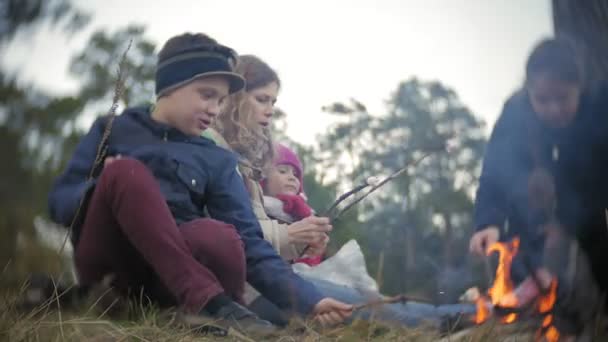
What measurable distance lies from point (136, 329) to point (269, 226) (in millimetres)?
356

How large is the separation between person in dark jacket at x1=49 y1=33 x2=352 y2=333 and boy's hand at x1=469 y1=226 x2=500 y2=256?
32 centimetres

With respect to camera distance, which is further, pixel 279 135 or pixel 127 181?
pixel 279 135

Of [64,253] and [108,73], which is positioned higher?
[108,73]

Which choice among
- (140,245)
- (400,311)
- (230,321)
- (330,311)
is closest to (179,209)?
(140,245)

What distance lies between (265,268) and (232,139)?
0.94ft

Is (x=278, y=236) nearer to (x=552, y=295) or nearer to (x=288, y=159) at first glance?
(x=288, y=159)

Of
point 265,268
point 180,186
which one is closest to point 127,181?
point 180,186

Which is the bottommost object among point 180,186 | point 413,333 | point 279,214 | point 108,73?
point 413,333

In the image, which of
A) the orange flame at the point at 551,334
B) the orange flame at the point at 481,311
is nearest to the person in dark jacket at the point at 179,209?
the orange flame at the point at 481,311

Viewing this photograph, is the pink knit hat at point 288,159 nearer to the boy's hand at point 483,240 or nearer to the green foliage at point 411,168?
the green foliage at point 411,168

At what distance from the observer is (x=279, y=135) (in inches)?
56.6

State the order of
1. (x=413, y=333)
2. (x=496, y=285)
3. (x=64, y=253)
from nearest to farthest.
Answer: (x=64, y=253)
(x=413, y=333)
(x=496, y=285)

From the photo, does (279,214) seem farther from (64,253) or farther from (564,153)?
(564,153)

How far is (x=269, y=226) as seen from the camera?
1.37 meters
